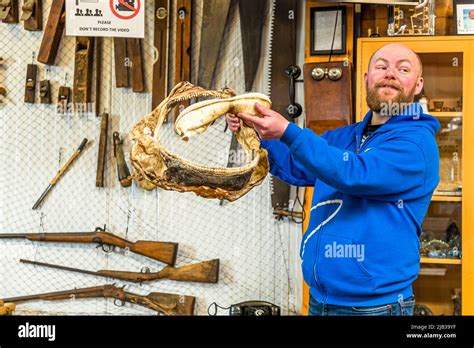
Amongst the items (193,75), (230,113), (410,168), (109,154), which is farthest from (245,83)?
(410,168)

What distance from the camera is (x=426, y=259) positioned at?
3494 mm

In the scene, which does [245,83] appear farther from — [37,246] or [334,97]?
[37,246]

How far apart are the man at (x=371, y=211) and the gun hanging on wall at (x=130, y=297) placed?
1.12m

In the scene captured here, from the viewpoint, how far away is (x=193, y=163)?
8.32 ft

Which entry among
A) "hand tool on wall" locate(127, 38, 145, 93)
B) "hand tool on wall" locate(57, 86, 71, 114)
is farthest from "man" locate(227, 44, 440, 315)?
"hand tool on wall" locate(57, 86, 71, 114)

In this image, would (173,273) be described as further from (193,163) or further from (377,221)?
(377,221)

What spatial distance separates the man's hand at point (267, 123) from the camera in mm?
2389

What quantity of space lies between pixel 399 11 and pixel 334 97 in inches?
21.2

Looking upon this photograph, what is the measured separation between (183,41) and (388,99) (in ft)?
4.09

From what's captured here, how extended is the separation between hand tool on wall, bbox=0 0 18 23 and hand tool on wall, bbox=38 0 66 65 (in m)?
0.18

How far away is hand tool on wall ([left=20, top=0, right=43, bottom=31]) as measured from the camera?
3580mm

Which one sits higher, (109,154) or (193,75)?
(193,75)

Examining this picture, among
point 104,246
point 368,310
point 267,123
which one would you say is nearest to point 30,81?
point 104,246

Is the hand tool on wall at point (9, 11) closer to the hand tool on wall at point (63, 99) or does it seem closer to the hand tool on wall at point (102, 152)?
the hand tool on wall at point (63, 99)
